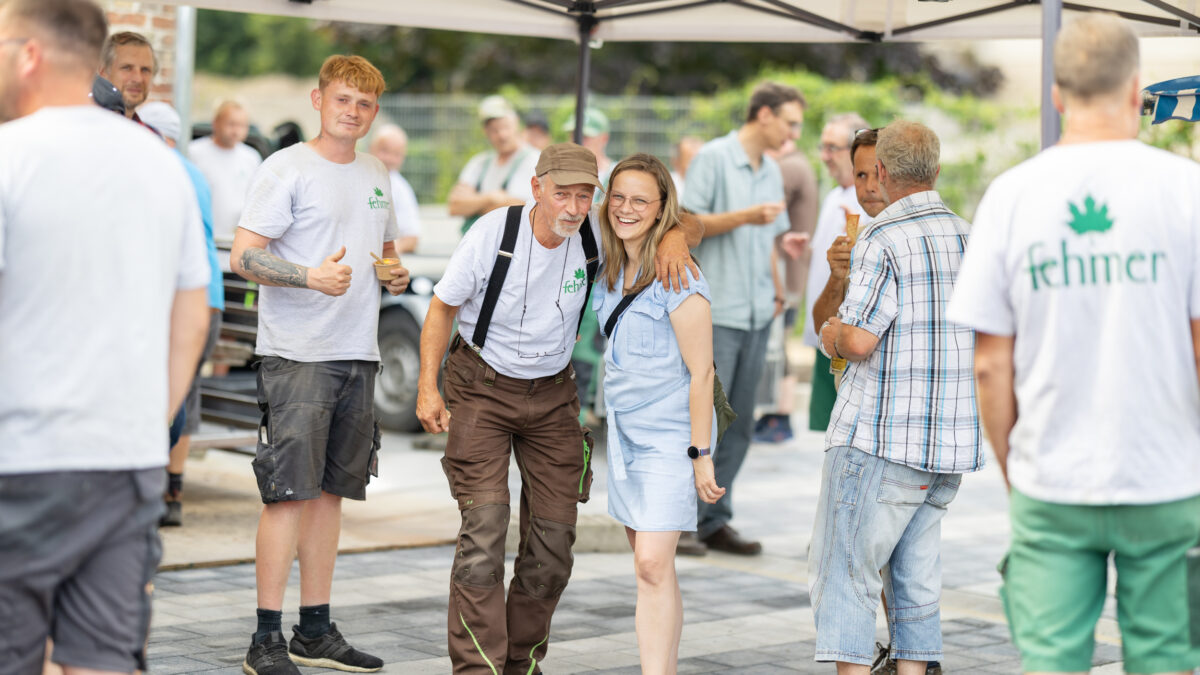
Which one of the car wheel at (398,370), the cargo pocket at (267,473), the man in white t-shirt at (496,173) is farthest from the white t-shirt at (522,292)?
the car wheel at (398,370)

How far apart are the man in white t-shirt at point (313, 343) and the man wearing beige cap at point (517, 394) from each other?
37cm

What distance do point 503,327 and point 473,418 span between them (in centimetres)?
31

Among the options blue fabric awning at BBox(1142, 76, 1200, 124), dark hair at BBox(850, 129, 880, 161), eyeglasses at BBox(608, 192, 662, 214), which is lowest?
eyeglasses at BBox(608, 192, 662, 214)

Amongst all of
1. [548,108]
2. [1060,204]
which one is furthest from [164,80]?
[548,108]

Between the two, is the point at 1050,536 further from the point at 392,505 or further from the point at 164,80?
the point at 164,80

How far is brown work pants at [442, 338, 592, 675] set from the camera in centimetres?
484

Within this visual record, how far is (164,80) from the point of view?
879cm

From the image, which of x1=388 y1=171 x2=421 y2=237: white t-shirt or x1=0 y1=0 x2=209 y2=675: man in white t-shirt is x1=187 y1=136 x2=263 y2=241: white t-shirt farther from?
x1=0 y1=0 x2=209 y2=675: man in white t-shirt

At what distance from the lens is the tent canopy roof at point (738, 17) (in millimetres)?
6281

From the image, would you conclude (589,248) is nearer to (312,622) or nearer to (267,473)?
(267,473)

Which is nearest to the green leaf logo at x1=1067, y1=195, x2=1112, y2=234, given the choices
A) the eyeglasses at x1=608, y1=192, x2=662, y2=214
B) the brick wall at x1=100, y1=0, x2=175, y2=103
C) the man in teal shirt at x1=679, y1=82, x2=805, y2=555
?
the eyeglasses at x1=608, y1=192, x2=662, y2=214

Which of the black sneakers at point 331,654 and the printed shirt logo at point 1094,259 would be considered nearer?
the printed shirt logo at point 1094,259

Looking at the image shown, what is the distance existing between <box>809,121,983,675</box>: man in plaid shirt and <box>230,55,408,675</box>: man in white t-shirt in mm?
1573

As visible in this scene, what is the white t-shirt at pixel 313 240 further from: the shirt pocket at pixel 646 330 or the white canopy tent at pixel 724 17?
the white canopy tent at pixel 724 17
